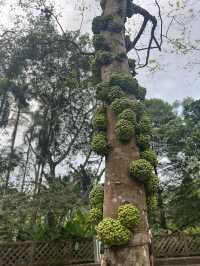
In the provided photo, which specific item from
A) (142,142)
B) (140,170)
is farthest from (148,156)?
(140,170)

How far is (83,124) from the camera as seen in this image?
15.4 m

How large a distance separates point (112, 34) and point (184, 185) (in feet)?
26.0

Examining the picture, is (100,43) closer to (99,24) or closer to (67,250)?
(99,24)

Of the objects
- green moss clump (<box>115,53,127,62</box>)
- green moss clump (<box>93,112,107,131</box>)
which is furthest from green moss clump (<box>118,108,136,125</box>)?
green moss clump (<box>115,53,127,62</box>)

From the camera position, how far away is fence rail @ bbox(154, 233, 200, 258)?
963 centimetres

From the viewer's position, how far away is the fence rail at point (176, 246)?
9633 mm

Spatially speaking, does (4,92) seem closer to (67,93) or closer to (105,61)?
(67,93)

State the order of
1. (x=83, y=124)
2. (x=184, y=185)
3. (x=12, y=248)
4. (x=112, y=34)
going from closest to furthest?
(x=112, y=34)
(x=12, y=248)
(x=184, y=185)
(x=83, y=124)

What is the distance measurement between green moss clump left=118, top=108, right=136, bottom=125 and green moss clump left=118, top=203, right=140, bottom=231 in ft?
4.16

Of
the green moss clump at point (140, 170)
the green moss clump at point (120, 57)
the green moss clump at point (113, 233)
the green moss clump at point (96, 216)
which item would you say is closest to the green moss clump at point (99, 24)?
the green moss clump at point (120, 57)

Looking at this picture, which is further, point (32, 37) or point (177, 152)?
point (177, 152)

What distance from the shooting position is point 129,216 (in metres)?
3.31

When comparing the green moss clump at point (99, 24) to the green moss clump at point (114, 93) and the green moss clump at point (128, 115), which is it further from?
the green moss clump at point (128, 115)

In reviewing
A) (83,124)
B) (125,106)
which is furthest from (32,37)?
(125,106)
